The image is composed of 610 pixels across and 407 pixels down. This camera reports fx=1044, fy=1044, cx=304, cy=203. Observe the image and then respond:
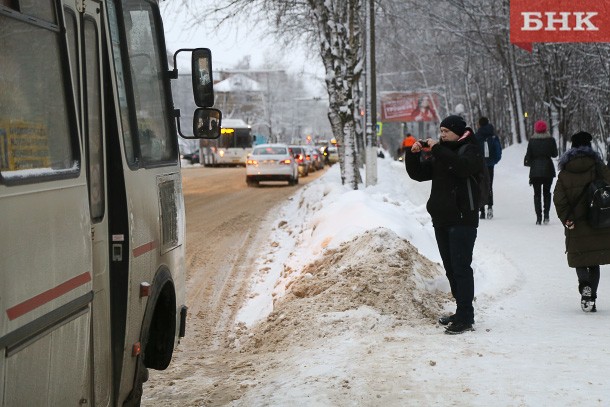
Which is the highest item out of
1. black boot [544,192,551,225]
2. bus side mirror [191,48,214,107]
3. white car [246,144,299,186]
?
bus side mirror [191,48,214,107]

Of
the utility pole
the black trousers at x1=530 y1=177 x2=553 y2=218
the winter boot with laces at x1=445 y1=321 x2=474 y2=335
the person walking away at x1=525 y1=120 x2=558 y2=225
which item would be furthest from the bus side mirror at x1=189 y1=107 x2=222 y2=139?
the utility pole

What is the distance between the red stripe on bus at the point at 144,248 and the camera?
5211 mm

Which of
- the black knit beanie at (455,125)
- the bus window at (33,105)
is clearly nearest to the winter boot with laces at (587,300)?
the black knit beanie at (455,125)

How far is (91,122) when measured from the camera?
477cm

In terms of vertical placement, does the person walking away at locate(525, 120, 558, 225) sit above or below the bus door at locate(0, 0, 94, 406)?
below

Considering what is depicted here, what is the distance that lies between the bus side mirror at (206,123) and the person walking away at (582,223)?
4009 millimetres

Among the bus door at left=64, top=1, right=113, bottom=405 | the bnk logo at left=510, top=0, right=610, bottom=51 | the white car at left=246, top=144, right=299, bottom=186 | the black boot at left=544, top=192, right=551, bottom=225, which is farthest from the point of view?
the white car at left=246, top=144, right=299, bottom=186

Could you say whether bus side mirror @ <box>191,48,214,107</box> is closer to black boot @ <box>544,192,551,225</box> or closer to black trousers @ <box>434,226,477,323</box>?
black trousers @ <box>434,226,477,323</box>

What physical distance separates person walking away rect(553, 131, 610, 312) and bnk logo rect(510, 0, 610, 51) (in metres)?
8.68

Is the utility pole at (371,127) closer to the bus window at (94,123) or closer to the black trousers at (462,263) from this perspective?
the black trousers at (462,263)

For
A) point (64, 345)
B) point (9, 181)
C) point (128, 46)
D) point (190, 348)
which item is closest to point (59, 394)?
point (64, 345)

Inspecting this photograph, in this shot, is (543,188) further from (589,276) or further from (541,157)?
(589,276)

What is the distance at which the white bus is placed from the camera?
11.8 ft

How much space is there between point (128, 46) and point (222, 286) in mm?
7545
